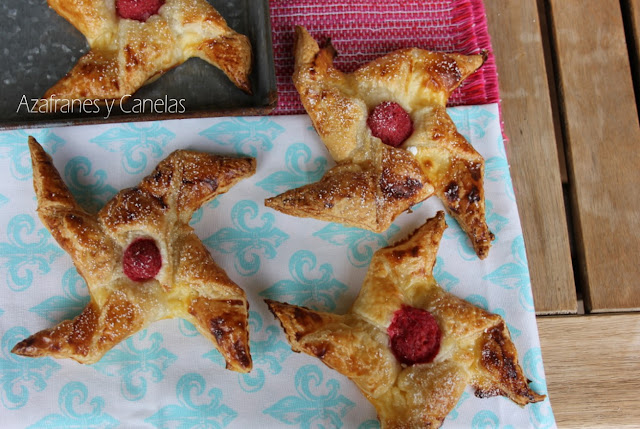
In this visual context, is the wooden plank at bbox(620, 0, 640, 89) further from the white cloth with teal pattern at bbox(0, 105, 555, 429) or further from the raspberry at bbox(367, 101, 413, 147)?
the raspberry at bbox(367, 101, 413, 147)

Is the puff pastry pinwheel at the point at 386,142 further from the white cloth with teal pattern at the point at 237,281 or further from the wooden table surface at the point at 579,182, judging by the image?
the wooden table surface at the point at 579,182

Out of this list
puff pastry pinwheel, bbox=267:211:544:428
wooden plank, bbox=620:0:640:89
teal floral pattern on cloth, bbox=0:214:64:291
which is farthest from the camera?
wooden plank, bbox=620:0:640:89

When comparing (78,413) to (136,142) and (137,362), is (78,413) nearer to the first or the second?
(137,362)

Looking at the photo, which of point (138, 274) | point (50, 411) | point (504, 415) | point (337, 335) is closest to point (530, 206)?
point (504, 415)

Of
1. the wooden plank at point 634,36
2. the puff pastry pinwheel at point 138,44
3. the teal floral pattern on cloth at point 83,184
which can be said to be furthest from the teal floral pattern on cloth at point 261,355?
the wooden plank at point 634,36

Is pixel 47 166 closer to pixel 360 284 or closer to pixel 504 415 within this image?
pixel 360 284

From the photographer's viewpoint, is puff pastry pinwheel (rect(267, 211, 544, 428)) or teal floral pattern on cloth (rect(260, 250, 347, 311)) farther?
teal floral pattern on cloth (rect(260, 250, 347, 311))

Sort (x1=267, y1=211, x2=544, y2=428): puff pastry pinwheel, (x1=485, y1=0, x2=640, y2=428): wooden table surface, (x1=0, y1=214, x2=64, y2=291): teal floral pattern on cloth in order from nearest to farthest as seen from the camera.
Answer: (x1=267, y1=211, x2=544, y2=428): puff pastry pinwheel, (x1=0, y1=214, x2=64, y2=291): teal floral pattern on cloth, (x1=485, y1=0, x2=640, y2=428): wooden table surface

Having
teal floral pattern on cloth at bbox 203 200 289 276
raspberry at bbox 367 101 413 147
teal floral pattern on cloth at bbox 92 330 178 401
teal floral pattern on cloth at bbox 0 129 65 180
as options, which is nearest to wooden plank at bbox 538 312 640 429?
raspberry at bbox 367 101 413 147

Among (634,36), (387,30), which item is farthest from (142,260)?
(634,36)
